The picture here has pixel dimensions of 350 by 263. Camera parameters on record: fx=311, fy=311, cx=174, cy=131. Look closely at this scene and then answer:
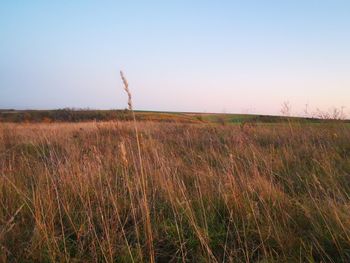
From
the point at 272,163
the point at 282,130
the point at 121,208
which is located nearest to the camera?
the point at 121,208

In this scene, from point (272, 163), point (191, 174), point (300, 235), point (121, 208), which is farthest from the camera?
point (272, 163)

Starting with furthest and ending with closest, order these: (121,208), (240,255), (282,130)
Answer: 1. (282,130)
2. (121,208)
3. (240,255)

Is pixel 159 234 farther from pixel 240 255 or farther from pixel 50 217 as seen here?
pixel 50 217

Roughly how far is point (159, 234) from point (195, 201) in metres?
0.66

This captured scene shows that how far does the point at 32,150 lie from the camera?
7070 mm

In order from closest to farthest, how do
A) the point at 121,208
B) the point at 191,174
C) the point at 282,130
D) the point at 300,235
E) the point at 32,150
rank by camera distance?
the point at 300,235
the point at 121,208
the point at 191,174
the point at 32,150
the point at 282,130

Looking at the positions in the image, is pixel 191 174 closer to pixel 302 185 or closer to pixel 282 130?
pixel 302 185

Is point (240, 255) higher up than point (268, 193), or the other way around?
point (268, 193)

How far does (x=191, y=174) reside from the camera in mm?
3973

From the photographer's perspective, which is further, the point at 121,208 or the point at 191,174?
the point at 191,174

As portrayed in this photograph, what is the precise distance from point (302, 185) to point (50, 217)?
9.17 ft

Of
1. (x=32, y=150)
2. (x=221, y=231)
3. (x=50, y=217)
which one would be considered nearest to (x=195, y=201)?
(x=221, y=231)

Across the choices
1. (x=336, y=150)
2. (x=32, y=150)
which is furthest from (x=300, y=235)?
(x=32, y=150)

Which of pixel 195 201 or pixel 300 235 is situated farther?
pixel 195 201
